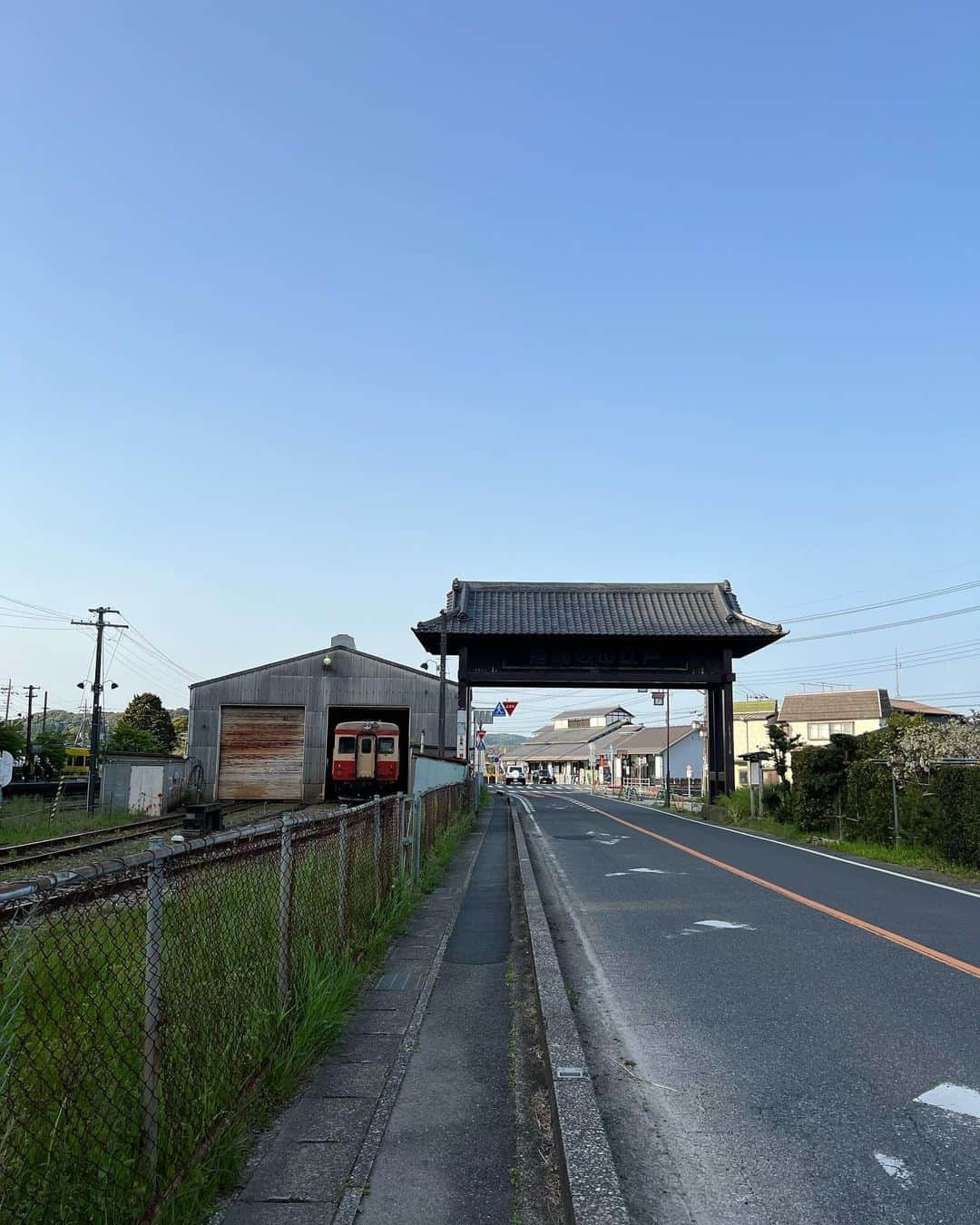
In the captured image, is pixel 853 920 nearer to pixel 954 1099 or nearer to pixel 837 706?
pixel 954 1099

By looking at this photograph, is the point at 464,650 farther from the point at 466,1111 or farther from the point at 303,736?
the point at 466,1111

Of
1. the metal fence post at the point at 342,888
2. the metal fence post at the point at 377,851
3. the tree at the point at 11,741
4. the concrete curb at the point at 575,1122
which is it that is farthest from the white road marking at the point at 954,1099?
the tree at the point at 11,741

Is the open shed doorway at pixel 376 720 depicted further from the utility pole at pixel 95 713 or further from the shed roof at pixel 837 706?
the shed roof at pixel 837 706

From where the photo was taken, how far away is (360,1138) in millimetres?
4016

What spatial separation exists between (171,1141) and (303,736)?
31.5 metres

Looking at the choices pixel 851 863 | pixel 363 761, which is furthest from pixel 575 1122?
pixel 363 761

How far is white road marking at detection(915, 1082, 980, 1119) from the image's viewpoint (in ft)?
14.2

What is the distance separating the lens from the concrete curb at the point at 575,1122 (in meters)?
3.32

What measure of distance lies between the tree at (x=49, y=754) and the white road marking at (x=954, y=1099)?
6442cm

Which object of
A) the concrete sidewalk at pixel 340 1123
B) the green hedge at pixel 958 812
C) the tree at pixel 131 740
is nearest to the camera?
the concrete sidewalk at pixel 340 1123

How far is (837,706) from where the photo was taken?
6544 cm

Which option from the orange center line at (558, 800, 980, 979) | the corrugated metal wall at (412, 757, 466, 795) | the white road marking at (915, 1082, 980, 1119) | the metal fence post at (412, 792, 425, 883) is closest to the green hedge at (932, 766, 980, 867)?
the orange center line at (558, 800, 980, 979)

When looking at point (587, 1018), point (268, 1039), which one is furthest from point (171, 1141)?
point (587, 1018)

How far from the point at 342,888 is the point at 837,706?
6393cm
